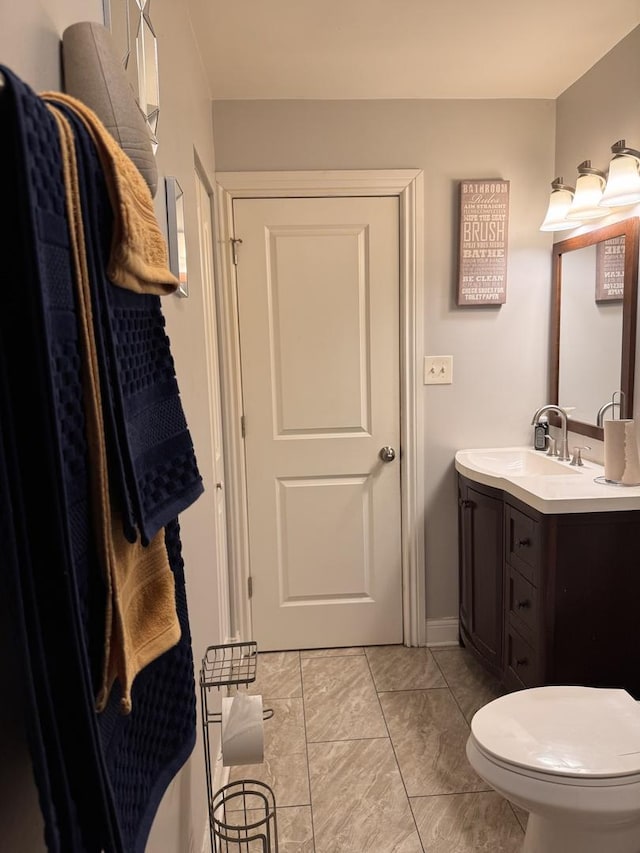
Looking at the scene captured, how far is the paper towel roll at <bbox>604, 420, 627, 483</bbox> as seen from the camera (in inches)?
80.5

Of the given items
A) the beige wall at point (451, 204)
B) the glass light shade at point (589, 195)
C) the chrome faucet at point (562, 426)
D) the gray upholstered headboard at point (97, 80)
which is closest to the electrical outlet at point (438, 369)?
the beige wall at point (451, 204)

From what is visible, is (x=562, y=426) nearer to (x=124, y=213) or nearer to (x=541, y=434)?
(x=541, y=434)

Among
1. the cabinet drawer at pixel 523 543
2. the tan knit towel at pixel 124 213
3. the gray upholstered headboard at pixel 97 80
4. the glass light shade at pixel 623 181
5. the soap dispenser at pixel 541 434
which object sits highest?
the glass light shade at pixel 623 181

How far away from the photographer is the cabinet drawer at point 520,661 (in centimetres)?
201

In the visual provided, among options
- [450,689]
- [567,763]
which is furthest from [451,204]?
[567,763]

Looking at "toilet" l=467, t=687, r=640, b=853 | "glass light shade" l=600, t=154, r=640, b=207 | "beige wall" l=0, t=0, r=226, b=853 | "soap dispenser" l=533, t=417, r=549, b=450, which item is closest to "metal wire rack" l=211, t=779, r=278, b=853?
"beige wall" l=0, t=0, r=226, b=853

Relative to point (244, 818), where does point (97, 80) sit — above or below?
above

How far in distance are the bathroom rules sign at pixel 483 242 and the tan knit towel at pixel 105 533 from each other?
90.6 inches

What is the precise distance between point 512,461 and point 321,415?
85cm

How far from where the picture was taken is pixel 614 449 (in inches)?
81.2

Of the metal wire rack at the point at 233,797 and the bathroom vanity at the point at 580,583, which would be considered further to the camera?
the bathroom vanity at the point at 580,583

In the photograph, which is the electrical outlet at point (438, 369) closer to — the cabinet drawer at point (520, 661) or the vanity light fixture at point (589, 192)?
the vanity light fixture at point (589, 192)

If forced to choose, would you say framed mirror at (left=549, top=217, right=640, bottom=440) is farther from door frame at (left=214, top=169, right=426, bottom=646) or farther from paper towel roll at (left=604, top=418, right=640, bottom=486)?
door frame at (left=214, top=169, right=426, bottom=646)

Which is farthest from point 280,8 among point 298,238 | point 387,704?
point 387,704
